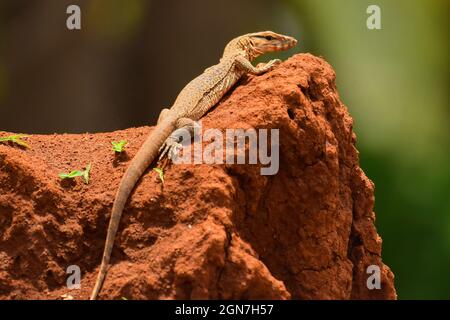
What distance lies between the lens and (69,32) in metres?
9.90

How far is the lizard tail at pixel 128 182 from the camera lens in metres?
5.42

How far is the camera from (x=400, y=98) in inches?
372

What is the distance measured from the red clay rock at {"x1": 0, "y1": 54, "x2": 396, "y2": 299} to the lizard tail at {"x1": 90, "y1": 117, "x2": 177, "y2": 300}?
72mm

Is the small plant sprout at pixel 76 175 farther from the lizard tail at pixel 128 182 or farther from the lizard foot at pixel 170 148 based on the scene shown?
the lizard foot at pixel 170 148

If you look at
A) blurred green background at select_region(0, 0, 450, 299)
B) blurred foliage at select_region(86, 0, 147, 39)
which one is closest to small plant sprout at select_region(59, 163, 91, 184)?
blurred green background at select_region(0, 0, 450, 299)

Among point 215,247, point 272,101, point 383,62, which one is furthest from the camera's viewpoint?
point 383,62

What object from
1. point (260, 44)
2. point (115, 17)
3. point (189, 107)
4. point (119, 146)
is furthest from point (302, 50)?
point (119, 146)

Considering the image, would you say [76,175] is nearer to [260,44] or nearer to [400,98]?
[260,44]

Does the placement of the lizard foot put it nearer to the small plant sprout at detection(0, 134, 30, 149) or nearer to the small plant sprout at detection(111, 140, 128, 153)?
the small plant sprout at detection(111, 140, 128, 153)

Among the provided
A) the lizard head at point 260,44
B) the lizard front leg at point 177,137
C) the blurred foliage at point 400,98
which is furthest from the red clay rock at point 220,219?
the blurred foliage at point 400,98

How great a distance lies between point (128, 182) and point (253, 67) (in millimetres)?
2375

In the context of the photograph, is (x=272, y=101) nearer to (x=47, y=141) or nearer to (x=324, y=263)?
(x=324, y=263)
